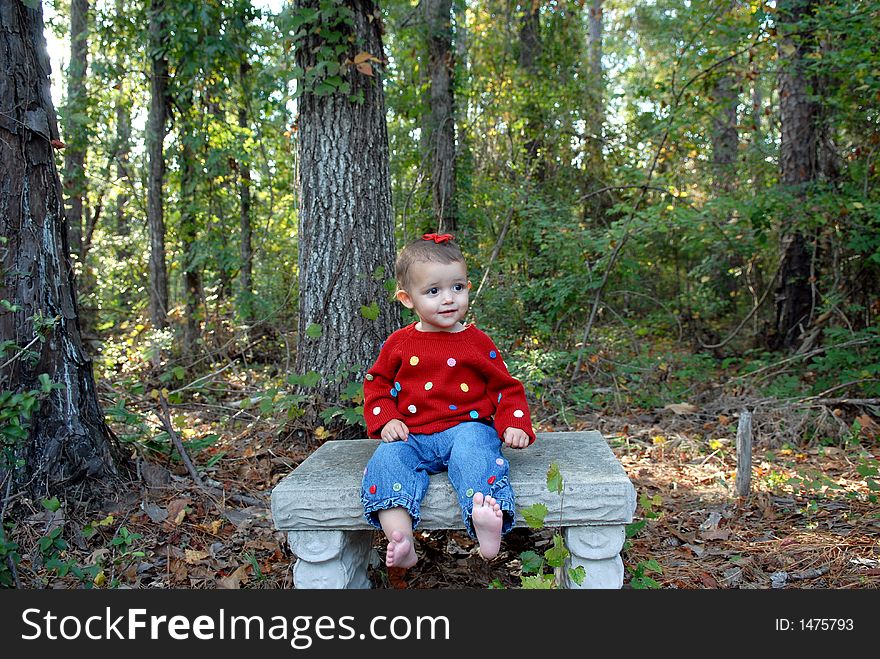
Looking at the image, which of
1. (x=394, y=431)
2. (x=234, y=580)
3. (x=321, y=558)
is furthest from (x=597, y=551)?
(x=234, y=580)

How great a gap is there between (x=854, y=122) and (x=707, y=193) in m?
3.77

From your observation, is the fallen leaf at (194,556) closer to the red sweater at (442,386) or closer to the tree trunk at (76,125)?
the red sweater at (442,386)

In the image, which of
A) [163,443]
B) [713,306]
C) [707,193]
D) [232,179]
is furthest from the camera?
[707,193]

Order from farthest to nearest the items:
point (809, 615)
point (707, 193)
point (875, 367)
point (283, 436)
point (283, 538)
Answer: point (707, 193)
point (875, 367)
point (283, 436)
point (283, 538)
point (809, 615)

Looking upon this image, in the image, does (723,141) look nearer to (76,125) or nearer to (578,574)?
(76,125)

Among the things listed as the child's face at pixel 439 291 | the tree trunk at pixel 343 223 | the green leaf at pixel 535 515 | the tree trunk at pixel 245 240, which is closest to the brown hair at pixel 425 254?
the child's face at pixel 439 291

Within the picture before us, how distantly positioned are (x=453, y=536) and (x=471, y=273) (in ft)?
15.0

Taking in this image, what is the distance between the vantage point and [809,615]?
8.20 ft

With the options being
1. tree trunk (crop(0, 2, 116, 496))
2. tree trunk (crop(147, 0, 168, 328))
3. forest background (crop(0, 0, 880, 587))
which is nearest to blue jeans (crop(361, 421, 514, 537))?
forest background (crop(0, 0, 880, 587))

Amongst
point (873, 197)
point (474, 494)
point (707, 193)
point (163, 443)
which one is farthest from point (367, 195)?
point (707, 193)

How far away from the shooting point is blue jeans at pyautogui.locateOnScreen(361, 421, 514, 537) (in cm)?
→ 258

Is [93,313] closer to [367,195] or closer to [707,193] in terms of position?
[367,195]

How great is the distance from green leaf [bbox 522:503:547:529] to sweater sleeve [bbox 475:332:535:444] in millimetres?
356

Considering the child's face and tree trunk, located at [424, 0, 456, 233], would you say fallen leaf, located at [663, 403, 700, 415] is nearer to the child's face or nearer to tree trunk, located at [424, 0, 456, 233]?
tree trunk, located at [424, 0, 456, 233]
